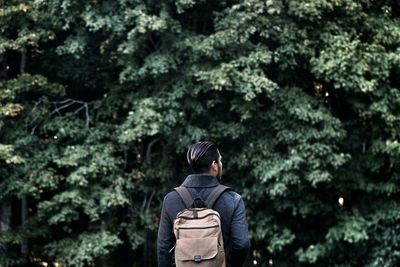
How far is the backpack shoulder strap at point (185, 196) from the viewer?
296 centimetres

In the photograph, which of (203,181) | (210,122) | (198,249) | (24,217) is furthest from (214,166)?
(24,217)

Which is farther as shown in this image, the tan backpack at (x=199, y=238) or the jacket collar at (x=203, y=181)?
the jacket collar at (x=203, y=181)

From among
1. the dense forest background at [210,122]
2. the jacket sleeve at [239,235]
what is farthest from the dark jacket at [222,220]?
the dense forest background at [210,122]

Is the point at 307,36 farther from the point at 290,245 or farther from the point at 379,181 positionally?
the point at 290,245

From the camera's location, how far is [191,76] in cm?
1127

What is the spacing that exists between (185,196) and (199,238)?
0.20m

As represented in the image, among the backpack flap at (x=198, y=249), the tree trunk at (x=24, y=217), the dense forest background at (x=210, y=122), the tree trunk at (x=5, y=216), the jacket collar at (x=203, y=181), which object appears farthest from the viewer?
the tree trunk at (x=5, y=216)

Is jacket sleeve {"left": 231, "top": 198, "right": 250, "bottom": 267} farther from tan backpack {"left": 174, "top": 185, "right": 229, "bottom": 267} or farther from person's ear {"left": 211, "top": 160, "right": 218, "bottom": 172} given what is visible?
person's ear {"left": 211, "top": 160, "right": 218, "bottom": 172}

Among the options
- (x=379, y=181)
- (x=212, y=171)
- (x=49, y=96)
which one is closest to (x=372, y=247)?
(x=379, y=181)

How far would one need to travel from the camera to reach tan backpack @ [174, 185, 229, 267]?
287 centimetres

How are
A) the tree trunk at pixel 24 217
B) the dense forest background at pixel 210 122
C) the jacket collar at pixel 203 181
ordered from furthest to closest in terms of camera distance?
the tree trunk at pixel 24 217 < the dense forest background at pixel 210 122 < the jacket collar at pixel 203 181

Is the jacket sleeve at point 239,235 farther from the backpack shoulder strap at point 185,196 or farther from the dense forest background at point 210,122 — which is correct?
the dense forest background at point 210,122

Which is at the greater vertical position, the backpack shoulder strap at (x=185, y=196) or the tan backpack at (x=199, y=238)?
the backpack shoulder strap at (x=185, y=196)

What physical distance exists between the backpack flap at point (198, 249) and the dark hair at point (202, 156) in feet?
0.99
